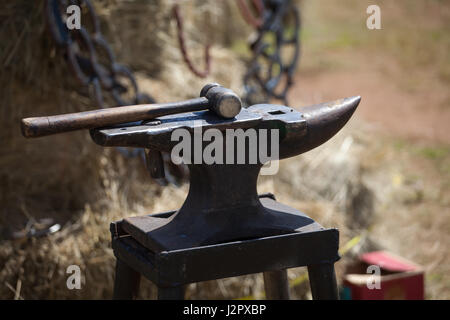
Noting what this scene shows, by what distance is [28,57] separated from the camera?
2934 millimetres

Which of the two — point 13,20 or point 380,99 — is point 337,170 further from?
point 380,99

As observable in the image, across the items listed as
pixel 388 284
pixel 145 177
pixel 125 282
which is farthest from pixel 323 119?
pixel 145 177

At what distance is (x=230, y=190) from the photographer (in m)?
2.04

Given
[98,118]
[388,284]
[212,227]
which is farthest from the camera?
[388,284]

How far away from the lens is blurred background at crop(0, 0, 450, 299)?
9.34 ft

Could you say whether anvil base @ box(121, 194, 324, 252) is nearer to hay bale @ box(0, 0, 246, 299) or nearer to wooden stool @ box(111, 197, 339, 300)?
wooden stool @ box(111, 197, 339, 300)

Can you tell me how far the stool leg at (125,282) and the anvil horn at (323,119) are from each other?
2.18 feet

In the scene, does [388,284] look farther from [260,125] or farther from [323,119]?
[260,125]

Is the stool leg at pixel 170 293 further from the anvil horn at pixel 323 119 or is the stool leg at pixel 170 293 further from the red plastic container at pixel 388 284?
the red plastic container at pixel 388 284

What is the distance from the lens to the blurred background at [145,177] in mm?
2846

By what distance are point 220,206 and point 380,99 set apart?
4854 mm

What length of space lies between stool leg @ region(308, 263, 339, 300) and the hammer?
521mm

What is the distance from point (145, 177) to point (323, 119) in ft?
4.95
